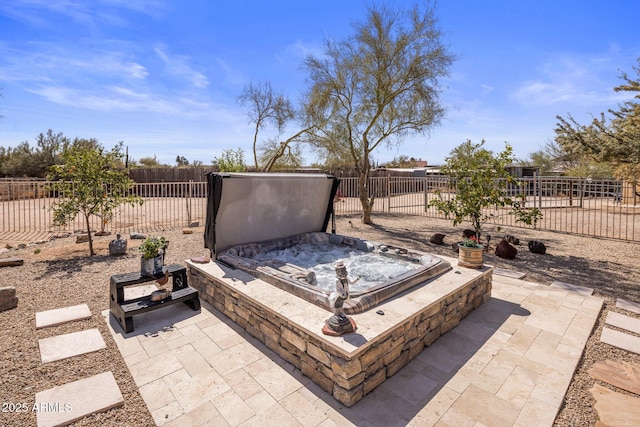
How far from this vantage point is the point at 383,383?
2.60 m

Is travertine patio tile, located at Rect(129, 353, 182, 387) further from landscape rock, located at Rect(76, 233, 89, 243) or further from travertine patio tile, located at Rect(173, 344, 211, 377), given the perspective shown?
landscape rock, located at Rect(76, 233, 89, 243)

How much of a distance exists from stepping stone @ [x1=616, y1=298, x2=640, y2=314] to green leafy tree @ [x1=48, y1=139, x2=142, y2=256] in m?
8.53

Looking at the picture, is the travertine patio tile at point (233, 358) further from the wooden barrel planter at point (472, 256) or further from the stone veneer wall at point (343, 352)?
the wooden barrel planter at point (472, 256)

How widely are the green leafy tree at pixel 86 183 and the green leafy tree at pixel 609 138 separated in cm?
997

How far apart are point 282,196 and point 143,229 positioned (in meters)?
5.91

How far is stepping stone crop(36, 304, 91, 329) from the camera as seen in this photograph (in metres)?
3.58

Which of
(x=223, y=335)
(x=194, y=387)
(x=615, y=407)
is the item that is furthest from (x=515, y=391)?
(x=223, y=335)

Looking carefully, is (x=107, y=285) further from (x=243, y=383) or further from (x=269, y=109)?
(x=269, y=109)

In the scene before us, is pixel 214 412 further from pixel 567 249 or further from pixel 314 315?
pixel 567 249

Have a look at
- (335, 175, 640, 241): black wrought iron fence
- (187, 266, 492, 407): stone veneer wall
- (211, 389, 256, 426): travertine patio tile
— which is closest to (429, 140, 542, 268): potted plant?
(335, 175, 640, 241): black wrought iron fence

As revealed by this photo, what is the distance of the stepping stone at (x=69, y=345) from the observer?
2.98 m

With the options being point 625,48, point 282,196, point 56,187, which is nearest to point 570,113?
point 625,48

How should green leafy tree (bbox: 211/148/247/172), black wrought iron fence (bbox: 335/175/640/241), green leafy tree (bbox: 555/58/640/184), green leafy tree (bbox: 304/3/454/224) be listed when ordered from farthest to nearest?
1. green leafy tree (bbox: 211/148/247/172)
2. green leafy tree (bbox: 304/3/454/224)
3. black wrought iron fence (bbox: 335/175/640/241)
4. green leafy tree (bbox: 555/58/640/184)

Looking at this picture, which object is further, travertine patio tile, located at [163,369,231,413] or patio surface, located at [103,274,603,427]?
travertine patio tile, located at [163,369,231,413]
